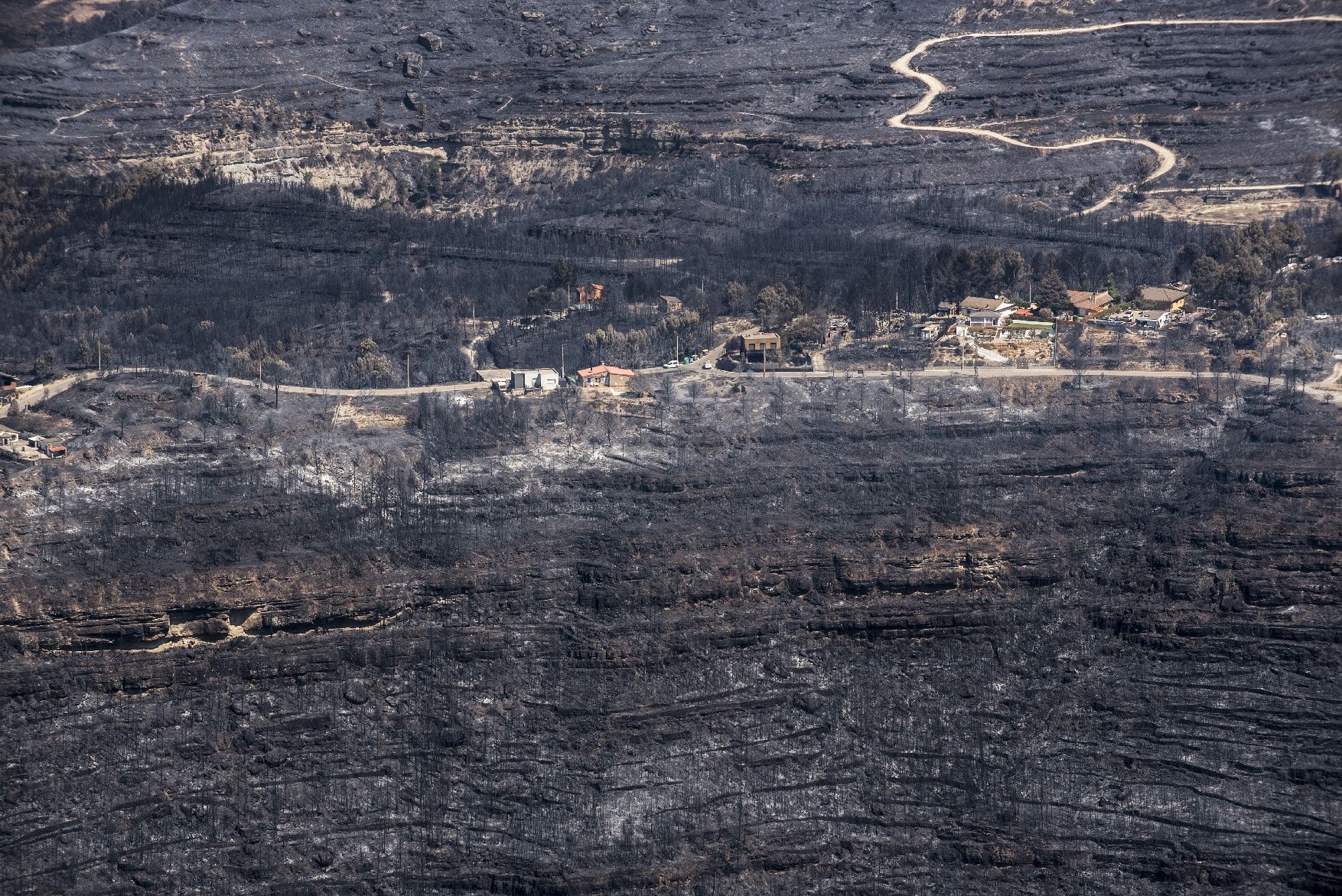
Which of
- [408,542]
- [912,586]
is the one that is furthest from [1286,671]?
[408,542]

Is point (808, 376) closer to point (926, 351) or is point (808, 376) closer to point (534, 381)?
point (926, 351)

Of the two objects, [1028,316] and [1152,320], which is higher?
[1028,316]

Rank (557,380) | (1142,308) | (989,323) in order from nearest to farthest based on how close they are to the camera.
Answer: (557,380), (989,323), (1142,308)

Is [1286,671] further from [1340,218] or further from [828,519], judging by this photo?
[1340,218]

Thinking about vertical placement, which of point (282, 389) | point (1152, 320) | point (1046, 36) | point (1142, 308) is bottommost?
point (1152, 320)

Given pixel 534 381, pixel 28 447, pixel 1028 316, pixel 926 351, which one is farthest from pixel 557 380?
pixel 1028 316

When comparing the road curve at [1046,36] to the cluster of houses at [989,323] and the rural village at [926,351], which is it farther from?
the cluster of houses at [989,323]

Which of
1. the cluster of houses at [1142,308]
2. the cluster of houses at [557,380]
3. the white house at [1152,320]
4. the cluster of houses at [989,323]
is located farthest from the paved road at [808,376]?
the cluster of houses at [1142,308]
